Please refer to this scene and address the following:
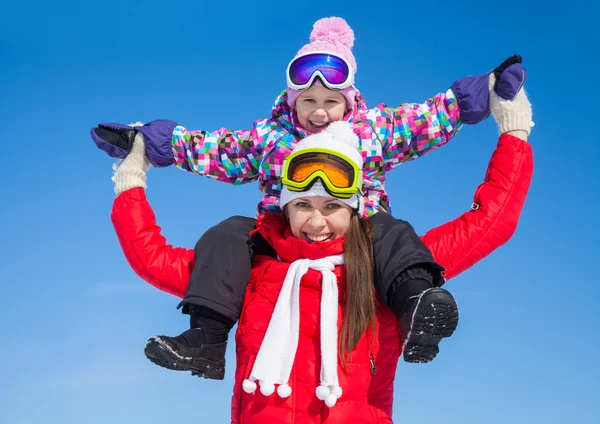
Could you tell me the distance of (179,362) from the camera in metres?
4.35

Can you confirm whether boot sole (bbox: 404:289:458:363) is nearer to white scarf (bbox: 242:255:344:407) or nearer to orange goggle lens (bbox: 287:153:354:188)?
white scarf (bbox: 242:255:344:407)

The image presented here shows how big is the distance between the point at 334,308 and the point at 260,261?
64 centimetres

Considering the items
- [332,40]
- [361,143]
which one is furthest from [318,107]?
[332,40]

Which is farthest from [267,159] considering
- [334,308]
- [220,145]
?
[334,308]

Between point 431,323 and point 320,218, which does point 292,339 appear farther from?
point 431,323

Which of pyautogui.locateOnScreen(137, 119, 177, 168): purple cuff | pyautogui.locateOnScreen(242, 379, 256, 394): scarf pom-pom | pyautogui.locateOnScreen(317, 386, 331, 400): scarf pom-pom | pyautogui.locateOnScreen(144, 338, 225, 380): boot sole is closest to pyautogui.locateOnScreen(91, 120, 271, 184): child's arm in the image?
pyautogui.locateOnScreen(137, 119, 177, 168): purple cuff

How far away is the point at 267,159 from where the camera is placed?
5.21 m

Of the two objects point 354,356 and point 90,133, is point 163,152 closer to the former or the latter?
point 90,133

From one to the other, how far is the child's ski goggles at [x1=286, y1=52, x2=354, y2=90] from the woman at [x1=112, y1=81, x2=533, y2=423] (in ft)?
2.73

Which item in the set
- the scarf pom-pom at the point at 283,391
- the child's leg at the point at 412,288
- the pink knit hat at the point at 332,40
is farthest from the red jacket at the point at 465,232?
the pink knit hat at the point at 332,40

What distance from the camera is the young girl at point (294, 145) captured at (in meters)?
4.50

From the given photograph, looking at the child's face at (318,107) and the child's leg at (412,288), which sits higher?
the child's face at (318,107)

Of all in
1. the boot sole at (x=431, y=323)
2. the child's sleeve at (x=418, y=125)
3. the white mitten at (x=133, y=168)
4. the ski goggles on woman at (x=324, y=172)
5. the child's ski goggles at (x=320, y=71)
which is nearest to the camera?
the boot sole at (x=431, y=323)

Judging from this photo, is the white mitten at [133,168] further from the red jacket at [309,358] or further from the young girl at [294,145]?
the red jacket at [309,358]
